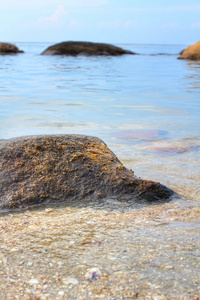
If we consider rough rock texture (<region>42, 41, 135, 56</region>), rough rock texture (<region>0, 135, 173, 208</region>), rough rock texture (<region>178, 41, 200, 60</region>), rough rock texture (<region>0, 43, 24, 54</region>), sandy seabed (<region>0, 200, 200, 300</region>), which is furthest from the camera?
rough rock texture (<region>0, 43, 24, 54</region>)

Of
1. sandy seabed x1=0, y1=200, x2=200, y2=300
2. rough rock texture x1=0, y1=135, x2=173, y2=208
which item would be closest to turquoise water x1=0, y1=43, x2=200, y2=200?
rough rock texture x1=0, y1=135, x2=173, y2=208

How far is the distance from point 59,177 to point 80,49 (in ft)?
136

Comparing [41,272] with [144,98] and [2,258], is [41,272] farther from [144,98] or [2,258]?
[144,98]

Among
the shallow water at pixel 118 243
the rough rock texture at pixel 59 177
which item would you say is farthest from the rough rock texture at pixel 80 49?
the rough rock texture at pixel 59 177

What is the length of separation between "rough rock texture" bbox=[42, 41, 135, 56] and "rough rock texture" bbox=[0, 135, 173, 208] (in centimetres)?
4042

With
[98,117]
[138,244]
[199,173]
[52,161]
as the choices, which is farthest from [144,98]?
[138,244]

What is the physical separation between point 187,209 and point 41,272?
1.46 m

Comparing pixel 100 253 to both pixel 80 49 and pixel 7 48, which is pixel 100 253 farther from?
pixel 7 48

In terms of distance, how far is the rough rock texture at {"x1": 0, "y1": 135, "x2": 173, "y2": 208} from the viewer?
3078 mm

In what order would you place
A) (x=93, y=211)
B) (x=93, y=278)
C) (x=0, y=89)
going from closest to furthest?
1. (x=93, y=278)
2. (x=93, y=211)
3. (x=0, y=89)

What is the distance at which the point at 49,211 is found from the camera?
2.90 m

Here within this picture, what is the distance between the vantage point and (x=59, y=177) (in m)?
3.15

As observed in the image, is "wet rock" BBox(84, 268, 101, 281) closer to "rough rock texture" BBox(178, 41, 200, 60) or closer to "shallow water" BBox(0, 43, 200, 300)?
"shallow water" BBox(0, 43, 200, 300)

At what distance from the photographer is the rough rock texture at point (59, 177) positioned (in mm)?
3078
